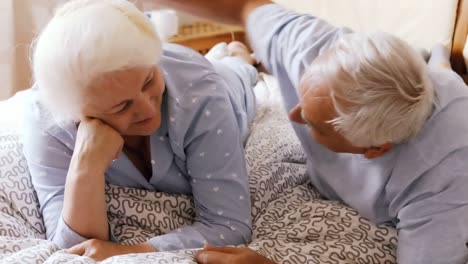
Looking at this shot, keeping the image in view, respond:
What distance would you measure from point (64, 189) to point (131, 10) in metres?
0.42

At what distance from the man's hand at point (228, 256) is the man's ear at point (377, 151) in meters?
0.30

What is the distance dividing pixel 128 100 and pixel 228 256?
36 cm

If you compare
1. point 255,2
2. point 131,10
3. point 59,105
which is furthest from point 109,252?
point 255,2

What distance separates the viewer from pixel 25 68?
2184 millimetres

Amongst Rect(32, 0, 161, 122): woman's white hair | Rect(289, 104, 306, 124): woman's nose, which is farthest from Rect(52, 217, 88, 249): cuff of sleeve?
Rect(289, 104, 306, 124): woman's nose

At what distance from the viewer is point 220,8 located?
56.6 inches

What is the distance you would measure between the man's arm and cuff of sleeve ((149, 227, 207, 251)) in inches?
21.8

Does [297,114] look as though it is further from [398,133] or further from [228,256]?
[228,256]

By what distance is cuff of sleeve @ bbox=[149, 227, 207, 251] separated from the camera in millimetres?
1186

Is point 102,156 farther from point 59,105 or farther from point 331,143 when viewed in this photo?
point 331,143

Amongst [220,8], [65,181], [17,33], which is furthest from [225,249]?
[17,33]

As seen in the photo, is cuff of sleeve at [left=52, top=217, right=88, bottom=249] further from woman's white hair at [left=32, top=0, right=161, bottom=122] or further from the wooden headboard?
the wooden headboard

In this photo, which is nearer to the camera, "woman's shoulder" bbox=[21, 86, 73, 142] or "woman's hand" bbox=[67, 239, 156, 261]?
"woman's hand" bbox=[67, 239, 156, 261]

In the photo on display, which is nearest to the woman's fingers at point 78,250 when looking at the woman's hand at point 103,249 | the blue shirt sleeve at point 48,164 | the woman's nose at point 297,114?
the woman's hand at point 103,249
